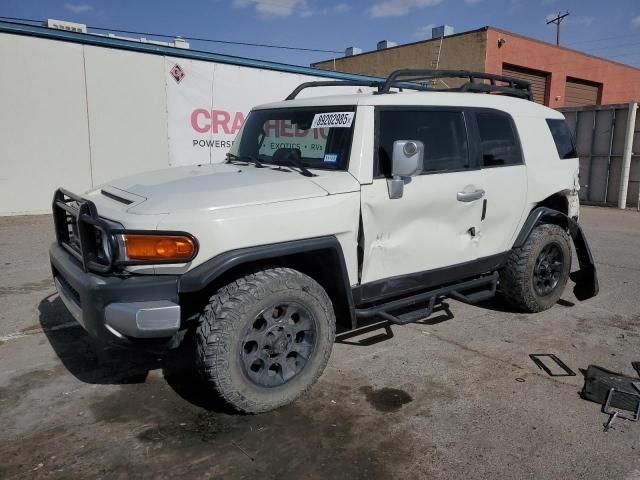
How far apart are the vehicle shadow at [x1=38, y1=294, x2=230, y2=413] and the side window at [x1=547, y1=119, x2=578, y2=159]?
3.86 m

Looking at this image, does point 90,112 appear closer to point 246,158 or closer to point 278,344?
point 246,158

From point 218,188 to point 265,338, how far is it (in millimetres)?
946

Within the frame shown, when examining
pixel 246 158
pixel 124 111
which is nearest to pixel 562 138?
pixel 246 158

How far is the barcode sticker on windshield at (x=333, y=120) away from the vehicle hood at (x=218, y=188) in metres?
0.38

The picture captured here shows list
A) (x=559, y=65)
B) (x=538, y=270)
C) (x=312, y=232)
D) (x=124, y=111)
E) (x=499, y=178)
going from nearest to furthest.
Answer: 1. (x=312, y=232)
2. (x=499, y=178)
3. (x=538, y=270)
4. (x=124, y=111)
5. (x=559, y=65)

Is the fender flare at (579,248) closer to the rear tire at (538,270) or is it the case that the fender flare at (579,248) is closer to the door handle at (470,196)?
the rear tire at (538,270)

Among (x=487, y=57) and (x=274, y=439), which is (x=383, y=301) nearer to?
(x=274, y=439)

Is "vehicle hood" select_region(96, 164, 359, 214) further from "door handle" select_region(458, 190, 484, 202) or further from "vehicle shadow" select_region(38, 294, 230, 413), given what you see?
"door handle" select_region(458, 190, 484, 202)

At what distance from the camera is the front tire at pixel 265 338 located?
2906mm

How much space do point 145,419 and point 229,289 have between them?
961mm

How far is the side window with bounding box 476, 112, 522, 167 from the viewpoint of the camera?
169 inches

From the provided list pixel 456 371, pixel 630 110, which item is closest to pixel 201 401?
pixel 456 371

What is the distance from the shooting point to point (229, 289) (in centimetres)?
298

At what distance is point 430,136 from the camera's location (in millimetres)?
3916
